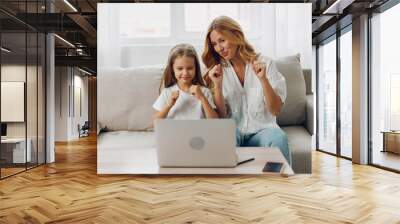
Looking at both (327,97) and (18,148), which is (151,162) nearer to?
(18,148)

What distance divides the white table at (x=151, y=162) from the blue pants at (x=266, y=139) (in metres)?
0.07

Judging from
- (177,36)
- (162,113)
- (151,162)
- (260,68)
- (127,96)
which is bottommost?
(151,162)

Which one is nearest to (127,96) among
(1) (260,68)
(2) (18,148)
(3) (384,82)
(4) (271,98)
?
(1) (260,68)

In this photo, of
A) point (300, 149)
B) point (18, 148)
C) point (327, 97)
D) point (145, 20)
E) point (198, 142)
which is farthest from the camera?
point (327, 97)

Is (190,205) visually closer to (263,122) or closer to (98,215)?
(98,215)

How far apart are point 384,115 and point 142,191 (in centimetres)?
437

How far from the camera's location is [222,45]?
5.34 metres

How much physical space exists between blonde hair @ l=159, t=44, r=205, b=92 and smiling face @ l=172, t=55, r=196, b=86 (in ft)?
0.10

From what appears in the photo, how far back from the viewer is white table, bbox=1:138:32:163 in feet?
19.2

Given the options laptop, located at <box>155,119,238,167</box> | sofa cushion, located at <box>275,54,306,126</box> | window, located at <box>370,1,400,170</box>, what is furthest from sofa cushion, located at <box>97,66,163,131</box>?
window, located at <box>370,1,400,170</box>

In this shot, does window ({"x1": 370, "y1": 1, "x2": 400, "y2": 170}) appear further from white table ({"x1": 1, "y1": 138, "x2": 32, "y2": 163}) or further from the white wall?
white table ({"x1": 1, "y1": 138, "x2": 32, "y2": 163})

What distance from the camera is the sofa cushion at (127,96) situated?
5.38 m

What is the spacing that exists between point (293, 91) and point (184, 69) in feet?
4.97

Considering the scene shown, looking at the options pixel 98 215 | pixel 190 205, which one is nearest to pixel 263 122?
pixel 190 205
